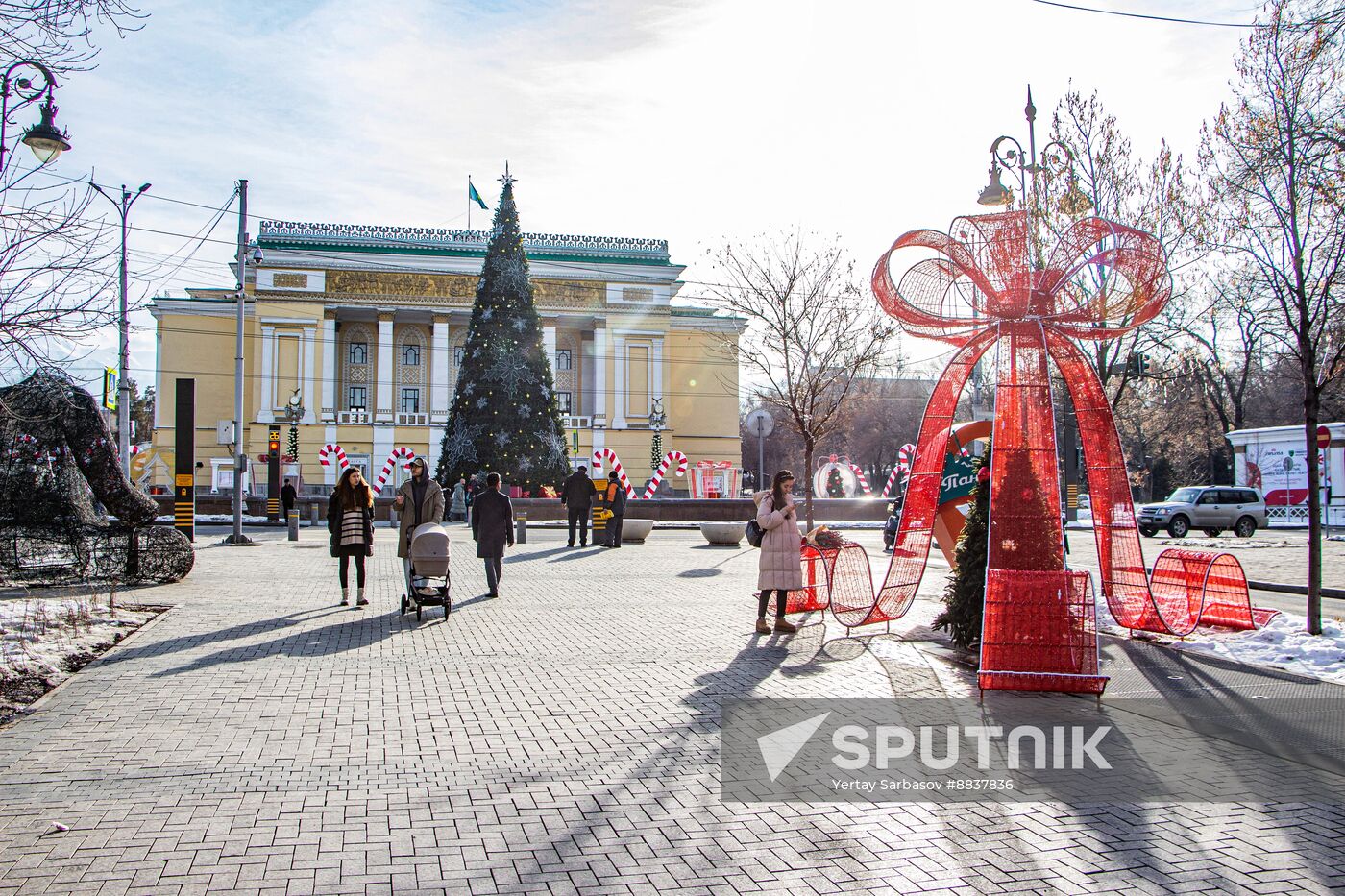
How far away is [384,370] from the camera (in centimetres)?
6406

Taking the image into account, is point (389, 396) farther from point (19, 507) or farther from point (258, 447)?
point (19, 507)

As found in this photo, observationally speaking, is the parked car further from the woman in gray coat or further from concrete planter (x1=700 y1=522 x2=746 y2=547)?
the woman in gray coat

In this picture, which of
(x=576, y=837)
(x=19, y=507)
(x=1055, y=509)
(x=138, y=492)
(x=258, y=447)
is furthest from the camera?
(x=258, y=447)

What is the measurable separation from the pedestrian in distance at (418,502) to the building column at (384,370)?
52.5 metres

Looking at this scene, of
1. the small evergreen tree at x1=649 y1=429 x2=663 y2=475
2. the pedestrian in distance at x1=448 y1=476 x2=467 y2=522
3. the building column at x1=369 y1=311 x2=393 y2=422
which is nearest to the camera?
the pedestrian in distance at x1=448 y1=476 x2=467 y2=522

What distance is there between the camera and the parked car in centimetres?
3253

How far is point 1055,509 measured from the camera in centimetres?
890

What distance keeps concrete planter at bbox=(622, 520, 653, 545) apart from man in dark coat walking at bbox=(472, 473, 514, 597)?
11863 millimetres

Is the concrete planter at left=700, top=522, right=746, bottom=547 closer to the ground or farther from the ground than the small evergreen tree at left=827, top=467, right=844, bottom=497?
closer to the ground

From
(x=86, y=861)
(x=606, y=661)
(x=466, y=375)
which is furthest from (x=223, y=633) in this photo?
(x=466, y=375)

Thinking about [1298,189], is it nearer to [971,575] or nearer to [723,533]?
[971,575]

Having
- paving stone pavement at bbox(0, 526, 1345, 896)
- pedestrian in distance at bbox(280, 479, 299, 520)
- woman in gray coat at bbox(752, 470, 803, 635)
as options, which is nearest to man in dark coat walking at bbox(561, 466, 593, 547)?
pedestrian in distance at bbox(280, 479, 299, 520)

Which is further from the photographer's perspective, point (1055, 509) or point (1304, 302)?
point (1304, 302)

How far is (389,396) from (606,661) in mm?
57779
